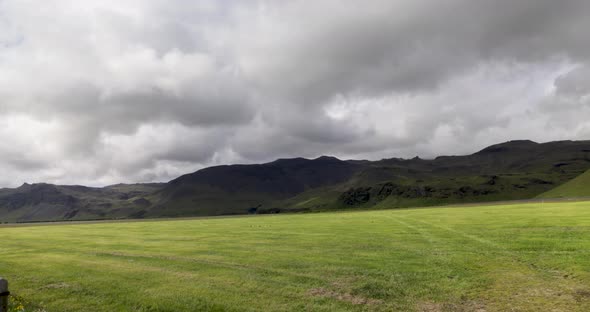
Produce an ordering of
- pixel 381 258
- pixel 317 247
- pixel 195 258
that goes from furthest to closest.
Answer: pixel 317 247, pixel 195 258, pixel 381 258

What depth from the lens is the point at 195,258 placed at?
3403 cm

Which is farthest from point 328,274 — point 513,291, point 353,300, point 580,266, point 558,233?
point 558,233

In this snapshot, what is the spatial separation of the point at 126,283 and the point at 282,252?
15426 mm

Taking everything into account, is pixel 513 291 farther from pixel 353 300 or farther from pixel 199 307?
pixel 199 307

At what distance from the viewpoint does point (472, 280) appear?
2262cm

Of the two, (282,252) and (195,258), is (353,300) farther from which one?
(195,258)

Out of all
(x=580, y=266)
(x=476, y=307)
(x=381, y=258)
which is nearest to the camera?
(x=476, y=307)

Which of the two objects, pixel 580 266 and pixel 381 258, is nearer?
pixel 580 266

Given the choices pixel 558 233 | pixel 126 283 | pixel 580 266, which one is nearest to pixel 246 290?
pixel 126 283

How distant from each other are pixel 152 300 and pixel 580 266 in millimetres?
27615

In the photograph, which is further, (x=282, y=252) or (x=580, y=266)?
(x=282, y=252)

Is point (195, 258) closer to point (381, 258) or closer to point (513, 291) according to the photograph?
point (381, 258)

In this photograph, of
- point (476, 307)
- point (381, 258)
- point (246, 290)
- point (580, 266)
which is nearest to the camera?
point (476, 307)

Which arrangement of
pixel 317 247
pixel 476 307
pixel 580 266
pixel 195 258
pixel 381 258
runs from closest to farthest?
pixel 476 307
pixel 580 266
pixel 381 258
pixel 195 258
pixel 317 247
